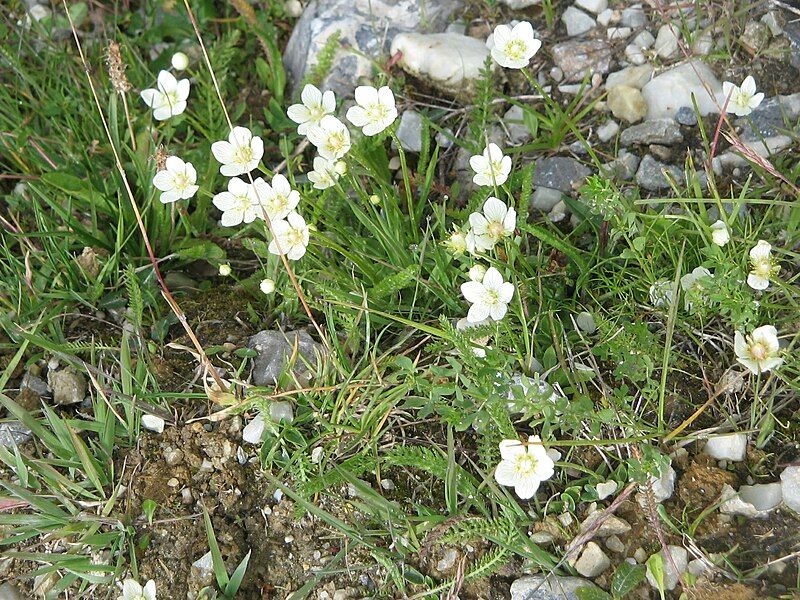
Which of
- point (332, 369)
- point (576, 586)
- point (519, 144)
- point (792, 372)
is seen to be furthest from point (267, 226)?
point (792, 372)

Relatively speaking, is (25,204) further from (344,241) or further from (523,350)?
(523,350)

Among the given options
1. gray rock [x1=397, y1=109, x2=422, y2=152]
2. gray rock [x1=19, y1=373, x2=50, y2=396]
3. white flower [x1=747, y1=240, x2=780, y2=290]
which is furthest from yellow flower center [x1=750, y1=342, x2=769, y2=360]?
gray rock [x1=19, y1=373, x2=50, y2=396]

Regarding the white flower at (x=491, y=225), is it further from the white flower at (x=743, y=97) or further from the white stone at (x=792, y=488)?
the white stone at (x=792, y=488)

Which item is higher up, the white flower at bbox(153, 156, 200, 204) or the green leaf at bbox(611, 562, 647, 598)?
the white flower at bbox(153, 156, 200, 204)

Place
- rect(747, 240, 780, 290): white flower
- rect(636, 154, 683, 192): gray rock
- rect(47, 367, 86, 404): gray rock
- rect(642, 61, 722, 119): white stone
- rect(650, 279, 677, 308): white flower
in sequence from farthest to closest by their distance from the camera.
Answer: rect(642, 61, 722, 119): white stone
rect(636, 154, 683, 192): gray rock
rect(47, 367, 86, 404): gray rock
rect(650, 279, 677, 308): white flower
rect(747, 240, 780, 290): white flower

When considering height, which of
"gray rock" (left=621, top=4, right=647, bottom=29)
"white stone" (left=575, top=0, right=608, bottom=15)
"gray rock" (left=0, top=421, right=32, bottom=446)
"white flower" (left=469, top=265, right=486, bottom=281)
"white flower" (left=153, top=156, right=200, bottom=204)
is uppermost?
"white flower" (left=153, top=156, right=200, bottom=204)

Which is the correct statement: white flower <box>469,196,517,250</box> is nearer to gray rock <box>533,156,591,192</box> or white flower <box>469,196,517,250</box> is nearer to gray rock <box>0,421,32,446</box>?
gray rock <box>533,156,591,192</box>

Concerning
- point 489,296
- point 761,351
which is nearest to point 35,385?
point 489,296

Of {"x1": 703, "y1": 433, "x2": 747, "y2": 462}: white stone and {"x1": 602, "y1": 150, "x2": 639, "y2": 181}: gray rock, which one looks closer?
{"x1": 703, "y1": 433, "x2": 747, "y2": 462}: white stone
